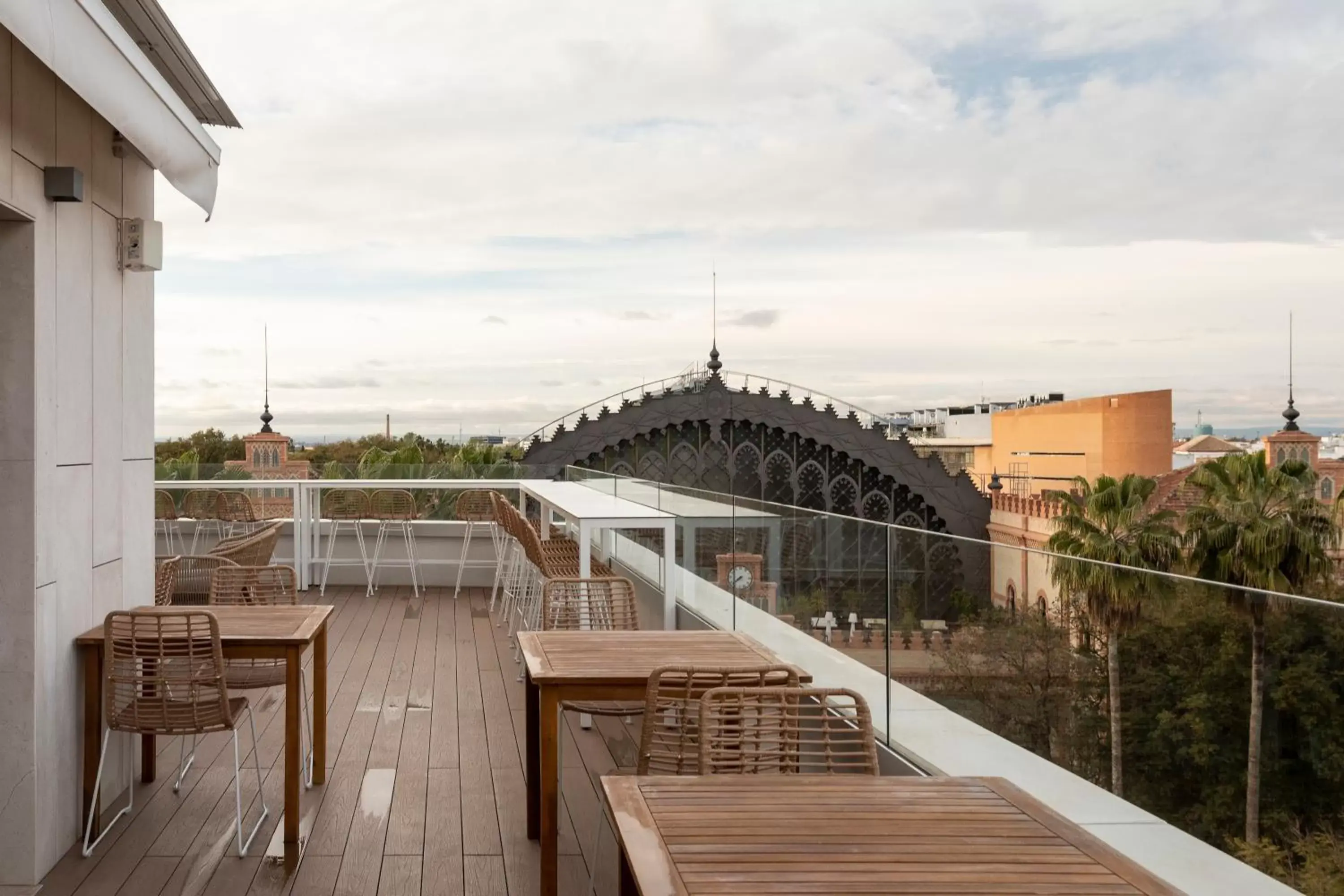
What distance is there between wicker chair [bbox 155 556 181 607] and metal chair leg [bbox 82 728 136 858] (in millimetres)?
987

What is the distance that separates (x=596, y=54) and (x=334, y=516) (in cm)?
604

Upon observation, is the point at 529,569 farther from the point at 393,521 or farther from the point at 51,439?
the point at 51,439

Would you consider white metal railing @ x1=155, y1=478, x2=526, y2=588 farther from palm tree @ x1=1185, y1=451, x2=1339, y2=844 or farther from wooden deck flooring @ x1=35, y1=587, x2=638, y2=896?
palm tree @ x1=1185, y1=451, x2=1339, y2=844

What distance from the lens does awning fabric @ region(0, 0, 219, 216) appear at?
107 inches

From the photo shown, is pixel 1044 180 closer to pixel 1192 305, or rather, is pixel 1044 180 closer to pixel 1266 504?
pixel 1192 305

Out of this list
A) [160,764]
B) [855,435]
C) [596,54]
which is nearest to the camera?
[160,764]

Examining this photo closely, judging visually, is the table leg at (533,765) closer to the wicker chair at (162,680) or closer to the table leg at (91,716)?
the wicker chair at (162,680)

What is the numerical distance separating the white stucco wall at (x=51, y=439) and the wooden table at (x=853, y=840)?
7.16 feet

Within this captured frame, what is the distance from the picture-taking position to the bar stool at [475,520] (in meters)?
10.1

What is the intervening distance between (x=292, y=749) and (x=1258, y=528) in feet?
86.9

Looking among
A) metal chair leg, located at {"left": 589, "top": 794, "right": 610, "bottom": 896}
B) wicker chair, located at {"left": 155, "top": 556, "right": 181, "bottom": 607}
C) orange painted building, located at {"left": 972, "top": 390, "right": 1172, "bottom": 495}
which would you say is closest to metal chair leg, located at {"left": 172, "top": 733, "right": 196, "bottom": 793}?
wicker chair, located at {"left": 155, "top": 556, "right": 181, "bottom": 607}

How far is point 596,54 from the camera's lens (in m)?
12.8

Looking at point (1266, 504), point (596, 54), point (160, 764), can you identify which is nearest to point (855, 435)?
point (1266, 504)

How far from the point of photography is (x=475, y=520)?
10.3 meters
